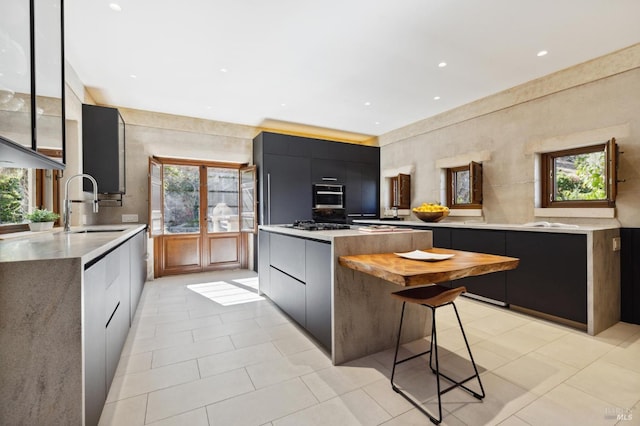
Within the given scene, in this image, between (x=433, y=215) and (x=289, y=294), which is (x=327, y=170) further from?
(x=289, y=294)

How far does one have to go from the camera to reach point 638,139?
116 inches

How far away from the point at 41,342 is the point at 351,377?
1653 mm

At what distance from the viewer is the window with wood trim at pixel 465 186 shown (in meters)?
4.36

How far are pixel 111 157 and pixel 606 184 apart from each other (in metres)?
6.06

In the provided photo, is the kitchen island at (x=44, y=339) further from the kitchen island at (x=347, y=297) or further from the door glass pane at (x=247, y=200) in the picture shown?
the door glass pane at (x=247, y=200)

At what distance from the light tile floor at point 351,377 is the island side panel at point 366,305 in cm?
12

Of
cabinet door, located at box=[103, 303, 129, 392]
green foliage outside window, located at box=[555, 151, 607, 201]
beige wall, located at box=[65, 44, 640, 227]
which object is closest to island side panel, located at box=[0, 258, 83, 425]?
cabinet door, located at box=[103, 303, 129, 392]

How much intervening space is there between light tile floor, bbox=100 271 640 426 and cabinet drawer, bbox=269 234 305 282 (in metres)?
0.54

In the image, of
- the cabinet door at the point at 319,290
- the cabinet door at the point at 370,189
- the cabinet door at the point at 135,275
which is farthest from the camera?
the cabinet door at the point at 370,189

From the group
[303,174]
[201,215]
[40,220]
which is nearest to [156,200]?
[201,215]

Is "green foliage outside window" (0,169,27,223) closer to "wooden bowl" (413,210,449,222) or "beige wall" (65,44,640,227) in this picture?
"beige wall" (65,44,640,227)

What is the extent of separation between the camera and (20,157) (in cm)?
145

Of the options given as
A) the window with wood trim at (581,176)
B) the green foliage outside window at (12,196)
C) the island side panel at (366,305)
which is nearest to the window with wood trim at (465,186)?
the window with wood trim at (581,176)

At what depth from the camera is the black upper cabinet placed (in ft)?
12.3
